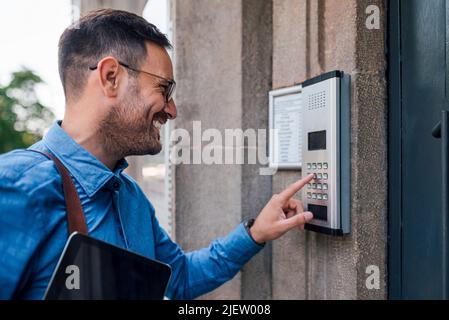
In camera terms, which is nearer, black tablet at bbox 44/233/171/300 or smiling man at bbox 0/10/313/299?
black tablet at bbox 44/233/171/300

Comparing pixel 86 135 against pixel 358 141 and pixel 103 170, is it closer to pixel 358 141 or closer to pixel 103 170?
pixel 103 170

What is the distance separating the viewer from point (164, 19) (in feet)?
10.1

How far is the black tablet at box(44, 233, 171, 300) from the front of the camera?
1013 millimetres

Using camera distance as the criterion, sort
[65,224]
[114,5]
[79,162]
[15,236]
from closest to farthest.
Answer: [15,236]
[65,224]
[79,162]
[114,5]

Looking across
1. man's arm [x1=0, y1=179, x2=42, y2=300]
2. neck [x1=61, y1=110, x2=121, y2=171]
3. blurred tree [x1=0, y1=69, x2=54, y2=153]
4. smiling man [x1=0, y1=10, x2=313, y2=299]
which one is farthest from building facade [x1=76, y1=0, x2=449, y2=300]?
blurred tree [x1=0, y1=69, x2=54, y2=153]

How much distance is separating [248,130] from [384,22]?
930 millimetres

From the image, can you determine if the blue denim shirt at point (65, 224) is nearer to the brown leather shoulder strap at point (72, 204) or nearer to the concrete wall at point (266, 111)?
the brown leather shoulder strap at point (72, 204)

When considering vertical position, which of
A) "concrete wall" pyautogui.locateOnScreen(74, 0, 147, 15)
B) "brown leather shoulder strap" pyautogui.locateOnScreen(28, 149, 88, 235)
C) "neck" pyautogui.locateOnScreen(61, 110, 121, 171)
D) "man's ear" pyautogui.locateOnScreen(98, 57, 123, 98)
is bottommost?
"brown leather shoulder strap" pyautogui.locateOnScreen(28, 149, 88, 235)

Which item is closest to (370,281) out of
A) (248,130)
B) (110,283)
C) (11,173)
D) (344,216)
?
(344,216)

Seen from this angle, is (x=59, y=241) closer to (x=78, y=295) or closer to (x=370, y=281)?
(x=78, y=295)

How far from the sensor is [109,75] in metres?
1.61

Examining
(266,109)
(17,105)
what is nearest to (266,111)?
(266,109)

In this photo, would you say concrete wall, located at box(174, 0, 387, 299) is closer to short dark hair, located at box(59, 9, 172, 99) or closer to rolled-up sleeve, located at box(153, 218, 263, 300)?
rolled-up sleeve, located at box(153, 218, 263, 300)

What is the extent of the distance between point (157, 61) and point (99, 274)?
36.4 inches
